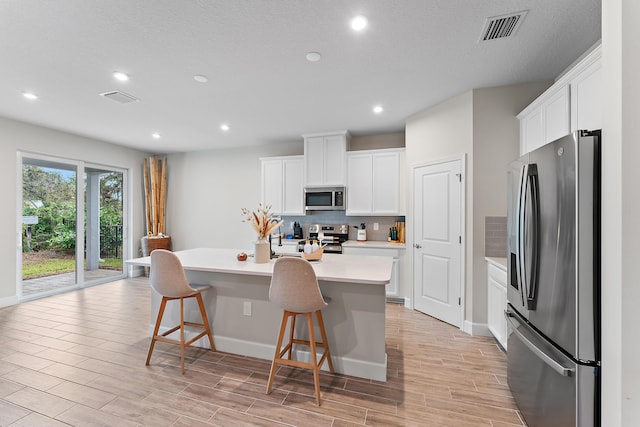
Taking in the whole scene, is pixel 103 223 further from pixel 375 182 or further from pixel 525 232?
pixel 525 232

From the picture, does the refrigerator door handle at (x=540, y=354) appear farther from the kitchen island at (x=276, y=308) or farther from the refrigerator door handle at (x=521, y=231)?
the kitchen island at (x=276, y=308)

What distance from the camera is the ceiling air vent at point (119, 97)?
330 cm

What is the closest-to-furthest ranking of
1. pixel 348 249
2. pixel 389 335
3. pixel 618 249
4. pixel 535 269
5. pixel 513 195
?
pixel 618 249, pixel 535 269, pixel 513 195, pixel 389 335, pixel 348 249

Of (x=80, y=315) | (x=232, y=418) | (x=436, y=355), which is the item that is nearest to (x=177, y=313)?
(x=232, y=418)

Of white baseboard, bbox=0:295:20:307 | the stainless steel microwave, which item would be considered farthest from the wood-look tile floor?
the stainless steel microwave

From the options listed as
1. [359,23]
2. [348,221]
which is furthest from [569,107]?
[348,221]

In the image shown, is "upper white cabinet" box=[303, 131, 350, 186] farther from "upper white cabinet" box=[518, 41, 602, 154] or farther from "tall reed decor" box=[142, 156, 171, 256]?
"tall reed decor" box=[142, 156, 171, 256]

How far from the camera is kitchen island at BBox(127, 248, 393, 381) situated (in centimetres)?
231

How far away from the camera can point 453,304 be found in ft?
11.3

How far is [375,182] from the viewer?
471 cm

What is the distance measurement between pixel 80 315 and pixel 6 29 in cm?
333

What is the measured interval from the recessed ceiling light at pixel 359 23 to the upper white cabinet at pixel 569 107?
150 centimetres

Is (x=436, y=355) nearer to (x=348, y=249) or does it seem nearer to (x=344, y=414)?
(x=344, y=414)

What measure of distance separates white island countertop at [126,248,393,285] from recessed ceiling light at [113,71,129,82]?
6.18ft
